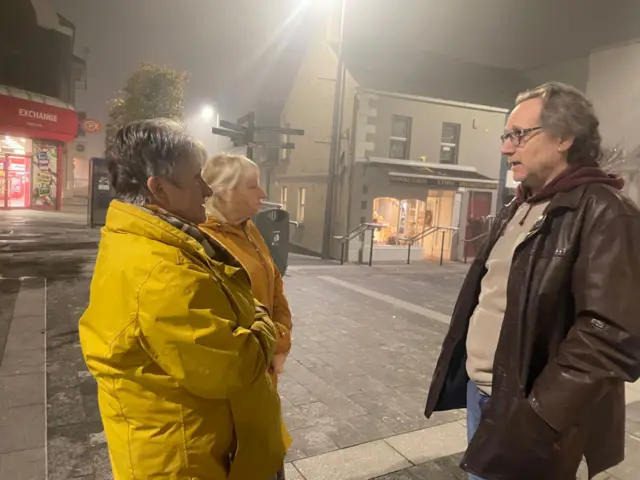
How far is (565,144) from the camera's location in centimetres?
178

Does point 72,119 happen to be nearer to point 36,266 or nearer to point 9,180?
point 9,180

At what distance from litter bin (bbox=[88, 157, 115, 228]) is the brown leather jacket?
15.7m

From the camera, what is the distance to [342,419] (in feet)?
12.3

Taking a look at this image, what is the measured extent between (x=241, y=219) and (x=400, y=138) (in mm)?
12992

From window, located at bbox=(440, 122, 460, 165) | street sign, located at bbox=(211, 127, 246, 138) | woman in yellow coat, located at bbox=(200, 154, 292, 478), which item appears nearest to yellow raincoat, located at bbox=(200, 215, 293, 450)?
woman in yellow coat, located at bbox=(200, 154, 292, 478)

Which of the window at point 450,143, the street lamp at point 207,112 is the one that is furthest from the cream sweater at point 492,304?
the street lamp at point 207,112

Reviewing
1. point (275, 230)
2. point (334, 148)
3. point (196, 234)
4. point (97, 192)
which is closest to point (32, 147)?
point (97, 192)

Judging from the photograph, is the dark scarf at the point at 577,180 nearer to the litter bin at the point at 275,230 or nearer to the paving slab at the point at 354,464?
the paving slab at the point at 354,464

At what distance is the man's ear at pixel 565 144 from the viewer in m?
1.77

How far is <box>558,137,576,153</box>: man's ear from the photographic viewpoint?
5.82ft

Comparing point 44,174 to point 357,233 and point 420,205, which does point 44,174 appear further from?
point 420,205

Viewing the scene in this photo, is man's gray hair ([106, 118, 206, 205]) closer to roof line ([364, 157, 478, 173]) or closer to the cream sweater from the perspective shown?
the cream sweater

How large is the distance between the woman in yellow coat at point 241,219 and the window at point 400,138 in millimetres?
12710

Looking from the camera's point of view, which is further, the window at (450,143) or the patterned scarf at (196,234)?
the window at (450,143)
